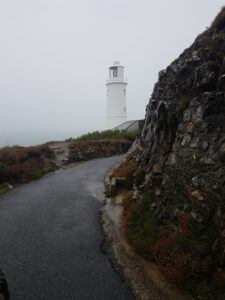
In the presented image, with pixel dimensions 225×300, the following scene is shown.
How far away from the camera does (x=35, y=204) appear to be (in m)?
20.2

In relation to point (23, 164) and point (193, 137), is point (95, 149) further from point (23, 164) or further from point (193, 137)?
point (193, 137)

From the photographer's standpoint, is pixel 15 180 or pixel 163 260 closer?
pixel 163 260

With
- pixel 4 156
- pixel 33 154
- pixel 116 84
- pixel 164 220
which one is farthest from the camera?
pixel 116 84

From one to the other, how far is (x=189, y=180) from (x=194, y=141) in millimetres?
1682

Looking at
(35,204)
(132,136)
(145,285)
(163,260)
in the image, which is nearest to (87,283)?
(145,285)

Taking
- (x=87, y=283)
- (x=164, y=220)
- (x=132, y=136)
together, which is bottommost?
(x=87, y=283)

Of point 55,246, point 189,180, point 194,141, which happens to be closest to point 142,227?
point 189,180

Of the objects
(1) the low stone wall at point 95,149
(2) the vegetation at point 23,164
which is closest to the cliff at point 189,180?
(2) the vegetation at point 23,164

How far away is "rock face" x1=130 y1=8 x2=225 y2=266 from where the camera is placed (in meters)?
12.1

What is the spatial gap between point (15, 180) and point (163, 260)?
17062 mm

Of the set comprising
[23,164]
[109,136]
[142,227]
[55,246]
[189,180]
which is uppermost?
[109,136]

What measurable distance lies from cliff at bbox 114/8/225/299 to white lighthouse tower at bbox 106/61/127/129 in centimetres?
3918

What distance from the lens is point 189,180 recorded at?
1352 cm

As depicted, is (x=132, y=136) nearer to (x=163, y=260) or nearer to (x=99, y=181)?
(x=99, y=181)
